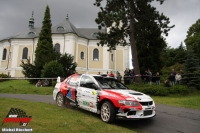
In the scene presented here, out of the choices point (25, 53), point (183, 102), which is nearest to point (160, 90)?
point (183, 102)

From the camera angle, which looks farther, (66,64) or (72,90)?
(66,64)

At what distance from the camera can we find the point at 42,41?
113ft

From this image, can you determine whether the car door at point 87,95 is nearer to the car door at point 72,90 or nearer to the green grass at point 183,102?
the car door at point 72,90

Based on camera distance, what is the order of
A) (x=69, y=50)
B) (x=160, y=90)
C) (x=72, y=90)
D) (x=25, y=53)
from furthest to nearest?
1. (x=25, y=53)
2. (x=69, y=50)
3. (x=160, y=90)
4. (x=72, y=90)

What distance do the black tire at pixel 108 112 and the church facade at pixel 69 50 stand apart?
35.0 metres

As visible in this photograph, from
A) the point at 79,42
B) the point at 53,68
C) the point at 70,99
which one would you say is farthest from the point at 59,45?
the point at 70,99

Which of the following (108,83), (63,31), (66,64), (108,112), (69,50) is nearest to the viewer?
(108,112)

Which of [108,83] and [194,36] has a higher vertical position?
[194,36]

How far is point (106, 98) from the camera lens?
6.49 m

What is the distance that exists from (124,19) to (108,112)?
42.1ft

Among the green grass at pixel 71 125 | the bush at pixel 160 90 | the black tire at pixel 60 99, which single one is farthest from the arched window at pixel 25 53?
the green grass at pixel 71 125

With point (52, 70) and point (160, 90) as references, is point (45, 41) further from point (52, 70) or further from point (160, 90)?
point (160, 90)

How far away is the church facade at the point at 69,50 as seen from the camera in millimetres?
41625

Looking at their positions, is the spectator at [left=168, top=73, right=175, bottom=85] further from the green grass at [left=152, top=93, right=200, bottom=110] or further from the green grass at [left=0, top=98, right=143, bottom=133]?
the green grass at [left=0, top=98, right=143, bottom=133]
